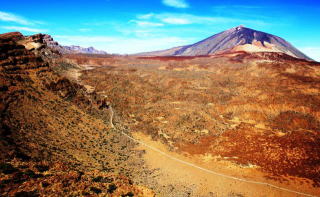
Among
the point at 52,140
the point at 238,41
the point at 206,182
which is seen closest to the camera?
the point at 52,140

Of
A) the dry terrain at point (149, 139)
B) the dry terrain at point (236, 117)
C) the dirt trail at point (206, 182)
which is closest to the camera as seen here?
the dry terrain at point (149, 139)

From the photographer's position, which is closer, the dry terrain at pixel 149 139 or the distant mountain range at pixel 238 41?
the dry terrain at pixel 149 139

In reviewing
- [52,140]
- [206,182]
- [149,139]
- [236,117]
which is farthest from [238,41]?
[52,140]

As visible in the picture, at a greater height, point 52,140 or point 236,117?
point 52,140

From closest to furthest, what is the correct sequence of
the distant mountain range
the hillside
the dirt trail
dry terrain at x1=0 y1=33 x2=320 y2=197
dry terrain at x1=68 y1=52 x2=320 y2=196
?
the hillside, dry terrain at x1=0 y1=33 x2=320 y2=197, the dirt trail, dry terrain at x1=68 y1=52 x2=320 y2=196, the distant mountain range

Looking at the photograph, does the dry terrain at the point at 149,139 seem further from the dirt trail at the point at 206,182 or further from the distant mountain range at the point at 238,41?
the distant mountain range at the point at 238,41

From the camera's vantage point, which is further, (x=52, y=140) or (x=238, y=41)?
(x=238, y=41)

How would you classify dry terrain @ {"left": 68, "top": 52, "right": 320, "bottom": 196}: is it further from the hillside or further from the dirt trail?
the hillside

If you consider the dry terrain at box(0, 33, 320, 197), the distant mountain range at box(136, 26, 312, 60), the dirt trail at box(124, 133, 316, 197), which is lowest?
the dirt trail at box(124, 133, 316, 197)

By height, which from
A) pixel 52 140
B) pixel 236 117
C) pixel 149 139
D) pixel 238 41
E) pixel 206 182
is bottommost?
pixel 206 182

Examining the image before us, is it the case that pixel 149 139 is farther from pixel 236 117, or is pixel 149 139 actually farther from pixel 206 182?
pixel 236 117

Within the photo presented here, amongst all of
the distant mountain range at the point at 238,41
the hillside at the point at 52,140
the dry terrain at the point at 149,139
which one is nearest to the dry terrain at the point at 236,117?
the dry terrain at the point at 149,139

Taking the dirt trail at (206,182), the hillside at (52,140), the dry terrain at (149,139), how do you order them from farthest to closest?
1. the dirt trail at (206,182)
2. the dry terrain at (149,139)
3. the hillside at (52,140)

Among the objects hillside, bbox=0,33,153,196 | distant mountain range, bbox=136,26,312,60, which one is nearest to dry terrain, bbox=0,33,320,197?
hillside, bbox=0,33,153,196
